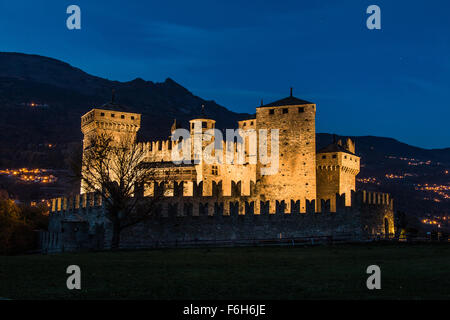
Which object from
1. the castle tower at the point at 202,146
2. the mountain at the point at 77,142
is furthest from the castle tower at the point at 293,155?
the mountain at the point at 77,142

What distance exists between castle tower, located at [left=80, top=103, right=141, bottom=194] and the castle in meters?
0.09

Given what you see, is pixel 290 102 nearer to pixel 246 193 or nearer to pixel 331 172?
pixel 331 172

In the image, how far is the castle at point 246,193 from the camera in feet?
107

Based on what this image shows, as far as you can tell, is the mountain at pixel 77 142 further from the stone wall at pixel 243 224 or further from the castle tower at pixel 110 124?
the stone wall at pixel 243 224

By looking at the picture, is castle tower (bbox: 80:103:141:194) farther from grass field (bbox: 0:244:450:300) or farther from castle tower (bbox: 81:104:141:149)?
grass field (bbox: 0:244:450:300)

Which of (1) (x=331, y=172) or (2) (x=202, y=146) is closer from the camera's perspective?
(1) (x=331, y=172)

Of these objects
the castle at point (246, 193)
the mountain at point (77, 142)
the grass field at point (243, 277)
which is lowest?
the grass field at point (243, 277)

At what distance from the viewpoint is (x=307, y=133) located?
43.7 m

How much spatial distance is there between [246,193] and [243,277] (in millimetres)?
30215

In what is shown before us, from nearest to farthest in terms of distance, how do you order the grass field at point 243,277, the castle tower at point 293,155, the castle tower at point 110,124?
the grass field at point 243,277, the castle tower at point 293,155, the castle tower at point 110,124

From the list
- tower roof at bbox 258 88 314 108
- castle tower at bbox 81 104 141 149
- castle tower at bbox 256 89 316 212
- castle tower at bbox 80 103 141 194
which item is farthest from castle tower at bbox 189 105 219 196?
tower roof at bbox 258 88 314 108

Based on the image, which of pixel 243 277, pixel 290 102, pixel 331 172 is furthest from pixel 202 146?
pixel 243 277

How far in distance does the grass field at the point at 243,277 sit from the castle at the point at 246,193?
942 centimetres

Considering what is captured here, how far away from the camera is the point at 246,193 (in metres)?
45.7
